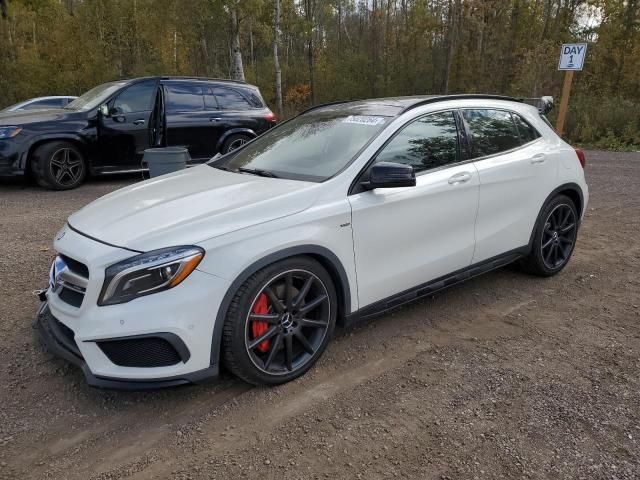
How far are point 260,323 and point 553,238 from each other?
9.99ft

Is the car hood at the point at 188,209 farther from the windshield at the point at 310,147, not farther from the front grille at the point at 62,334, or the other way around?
the front grille at the point at 62,334

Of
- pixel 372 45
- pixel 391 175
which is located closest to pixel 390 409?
pixel 391 175

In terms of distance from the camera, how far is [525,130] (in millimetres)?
4434

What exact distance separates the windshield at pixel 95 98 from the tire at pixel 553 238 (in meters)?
7.17

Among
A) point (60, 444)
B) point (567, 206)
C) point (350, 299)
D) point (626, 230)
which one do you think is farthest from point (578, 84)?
point (60, 444)

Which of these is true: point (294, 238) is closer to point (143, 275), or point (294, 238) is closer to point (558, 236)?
point (143, 275)

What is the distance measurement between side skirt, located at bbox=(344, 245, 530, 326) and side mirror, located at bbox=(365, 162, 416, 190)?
2.59ft

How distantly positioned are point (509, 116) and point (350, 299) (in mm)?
2348

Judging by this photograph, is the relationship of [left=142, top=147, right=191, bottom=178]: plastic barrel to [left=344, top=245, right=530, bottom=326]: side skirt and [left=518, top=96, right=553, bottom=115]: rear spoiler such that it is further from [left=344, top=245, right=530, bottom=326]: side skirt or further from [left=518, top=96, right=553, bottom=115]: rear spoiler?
[left=518, top=96, right=553, bottom=115]: rear spoiler

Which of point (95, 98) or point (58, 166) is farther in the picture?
point (95, 98)

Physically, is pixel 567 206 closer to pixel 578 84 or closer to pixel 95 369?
pixel 95 369

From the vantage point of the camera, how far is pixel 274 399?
9.36 feet

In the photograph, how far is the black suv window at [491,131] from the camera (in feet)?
13.1

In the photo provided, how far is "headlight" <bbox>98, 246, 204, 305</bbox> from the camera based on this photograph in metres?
2.51
